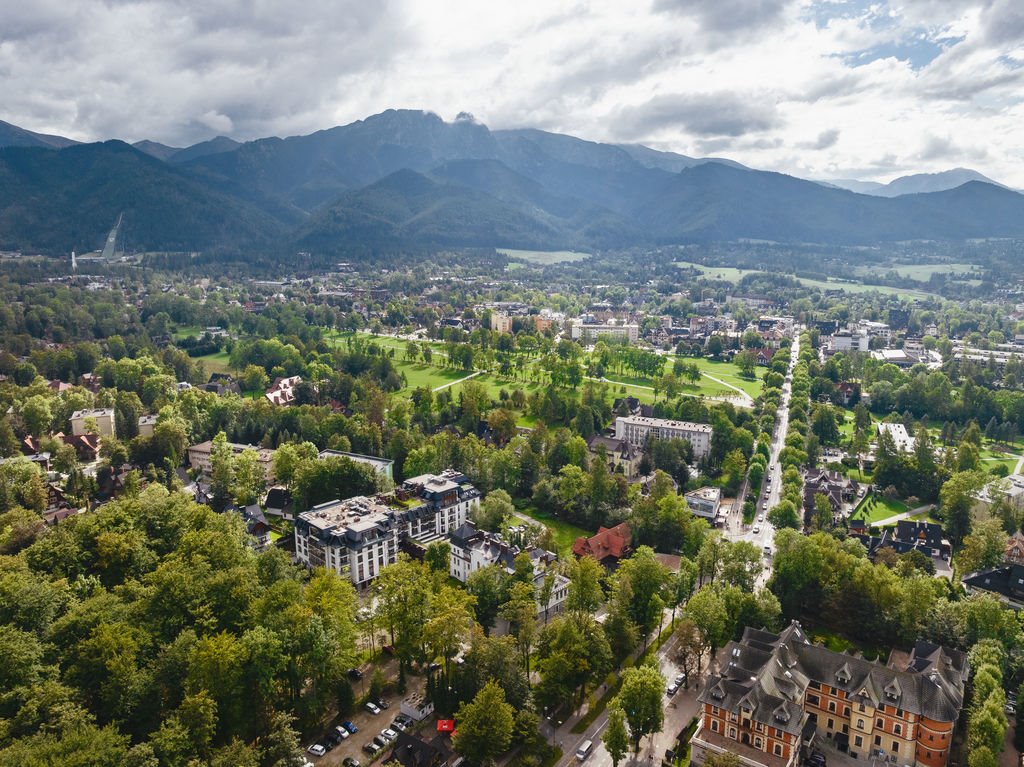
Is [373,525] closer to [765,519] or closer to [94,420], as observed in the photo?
[765,519]

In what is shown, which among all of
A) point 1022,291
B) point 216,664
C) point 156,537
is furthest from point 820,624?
point 1022,291

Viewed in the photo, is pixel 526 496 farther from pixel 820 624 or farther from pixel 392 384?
pixel 392 384

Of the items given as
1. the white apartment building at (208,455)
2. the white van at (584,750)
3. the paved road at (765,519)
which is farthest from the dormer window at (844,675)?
the white apartment building at (208,455)

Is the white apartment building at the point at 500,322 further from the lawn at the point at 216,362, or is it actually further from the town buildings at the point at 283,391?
the town buildings at the point at 283,391

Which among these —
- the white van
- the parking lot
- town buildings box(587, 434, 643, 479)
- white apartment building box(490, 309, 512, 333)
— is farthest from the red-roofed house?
white apartment building box(490, 309, 512, 333)

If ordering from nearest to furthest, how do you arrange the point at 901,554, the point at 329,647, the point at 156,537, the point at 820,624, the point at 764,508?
the point at 329,647
the point at 820,624
the point at 156,537
the point at 901,554
the point at 764,508

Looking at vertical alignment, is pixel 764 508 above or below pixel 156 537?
below

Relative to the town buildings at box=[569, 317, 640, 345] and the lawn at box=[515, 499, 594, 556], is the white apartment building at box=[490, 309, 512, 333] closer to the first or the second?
the town buildings at box=[569, 317, 640, 345]
